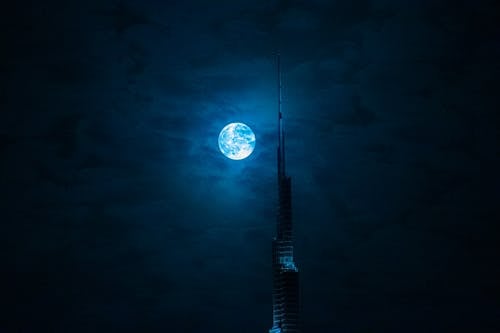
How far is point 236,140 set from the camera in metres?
3.03

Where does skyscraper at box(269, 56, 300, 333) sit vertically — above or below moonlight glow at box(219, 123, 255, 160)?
below

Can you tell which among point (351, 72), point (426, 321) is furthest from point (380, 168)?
point (426, 321)

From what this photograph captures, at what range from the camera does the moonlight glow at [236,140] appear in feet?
9.95

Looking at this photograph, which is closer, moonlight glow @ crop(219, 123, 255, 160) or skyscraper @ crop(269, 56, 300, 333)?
skyscraper @ crop(269, 56, 300, 333)

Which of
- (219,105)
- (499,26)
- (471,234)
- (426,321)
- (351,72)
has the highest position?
(499,26)

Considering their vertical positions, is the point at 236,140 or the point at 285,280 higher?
the point at 236,140

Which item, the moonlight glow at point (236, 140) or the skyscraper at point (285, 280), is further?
the moonlight glow at point (236, 140)

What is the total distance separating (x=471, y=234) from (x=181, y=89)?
2423mm

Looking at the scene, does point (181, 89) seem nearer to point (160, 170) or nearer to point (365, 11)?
point (160, 170)

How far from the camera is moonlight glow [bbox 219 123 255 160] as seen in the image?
303cm

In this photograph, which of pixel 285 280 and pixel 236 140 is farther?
pixel 236 140

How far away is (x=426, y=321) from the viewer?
3186 millimetres

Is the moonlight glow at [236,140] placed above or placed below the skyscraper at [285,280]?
above

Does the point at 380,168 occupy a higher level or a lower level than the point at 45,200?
higher
